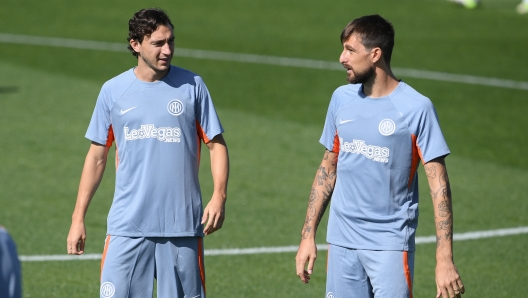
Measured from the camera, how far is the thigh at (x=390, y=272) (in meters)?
5.50

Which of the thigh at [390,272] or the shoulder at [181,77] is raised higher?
the shoulder at [181,77]

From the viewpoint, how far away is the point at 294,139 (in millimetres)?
14320

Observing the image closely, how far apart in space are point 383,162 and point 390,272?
69 cm

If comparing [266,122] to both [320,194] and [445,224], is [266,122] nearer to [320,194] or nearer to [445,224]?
[320,194]

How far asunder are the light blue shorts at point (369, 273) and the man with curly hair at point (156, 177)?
0.82 meters

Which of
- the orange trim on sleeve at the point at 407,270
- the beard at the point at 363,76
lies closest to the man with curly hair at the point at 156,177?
the beard at the point at 363,76

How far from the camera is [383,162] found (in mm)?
5562

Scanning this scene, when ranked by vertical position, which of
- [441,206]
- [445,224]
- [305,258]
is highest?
[441,206]

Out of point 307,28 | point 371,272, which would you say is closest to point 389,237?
point 371,272

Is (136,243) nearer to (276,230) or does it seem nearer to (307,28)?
(276,230)

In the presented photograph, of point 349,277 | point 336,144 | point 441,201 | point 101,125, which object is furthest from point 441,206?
point 101,125

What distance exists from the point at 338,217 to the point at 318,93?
11.9 metres

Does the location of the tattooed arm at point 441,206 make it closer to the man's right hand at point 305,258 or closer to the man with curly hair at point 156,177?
the man's right hand at point 305,258

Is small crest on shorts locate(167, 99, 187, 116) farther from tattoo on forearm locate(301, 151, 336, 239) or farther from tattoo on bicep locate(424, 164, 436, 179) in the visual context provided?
tattoo on bicep locate(424, 164, 436, 179)
